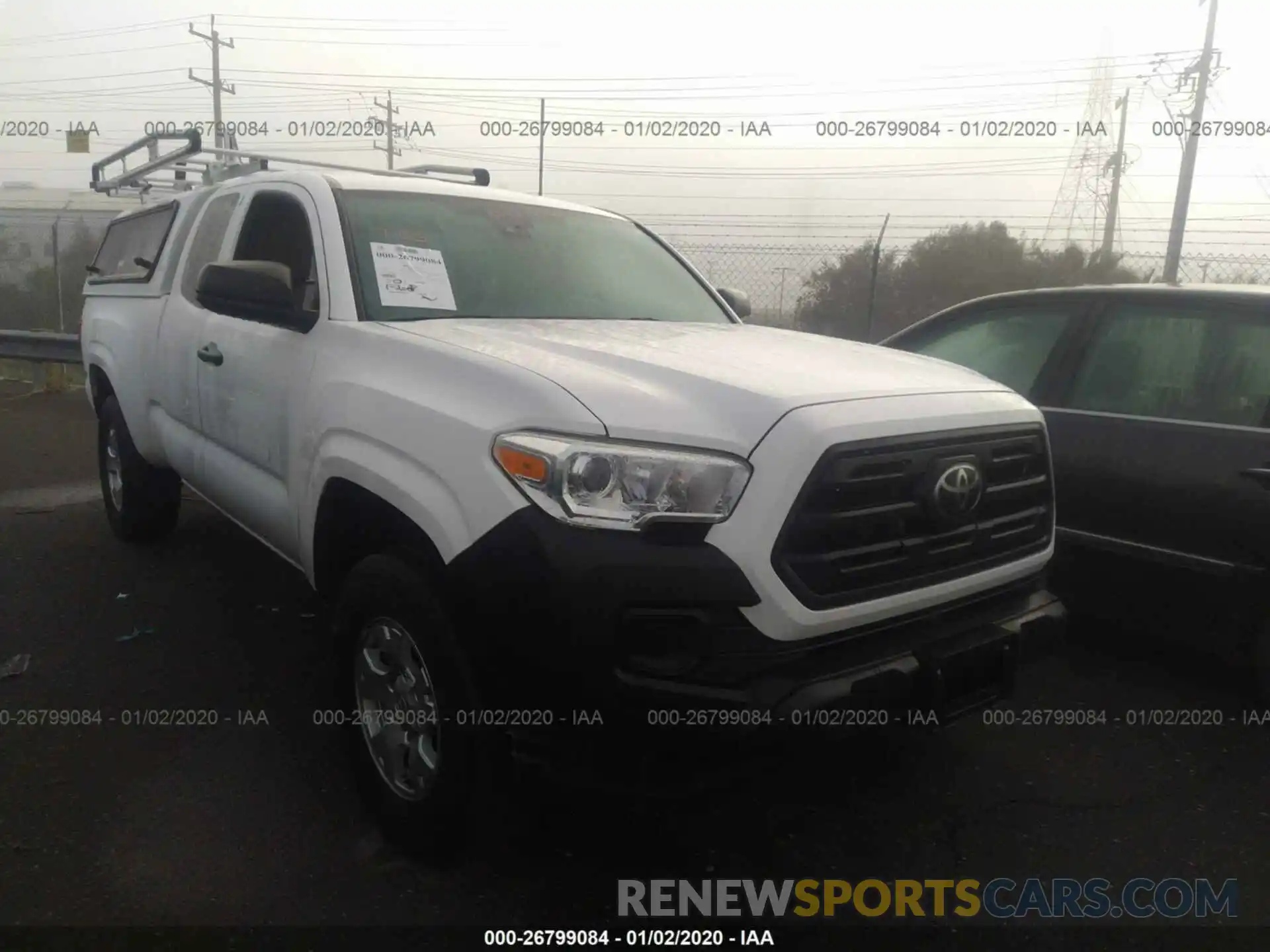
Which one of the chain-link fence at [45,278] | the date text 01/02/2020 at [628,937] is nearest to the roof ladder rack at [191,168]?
the date text 01/02/2020 at [628,937]

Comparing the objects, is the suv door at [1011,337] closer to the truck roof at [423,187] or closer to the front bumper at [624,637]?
the truck roof at [423,187]

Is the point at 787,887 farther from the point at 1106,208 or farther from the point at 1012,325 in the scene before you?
the point at 1106,208

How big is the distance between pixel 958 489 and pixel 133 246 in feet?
15.7

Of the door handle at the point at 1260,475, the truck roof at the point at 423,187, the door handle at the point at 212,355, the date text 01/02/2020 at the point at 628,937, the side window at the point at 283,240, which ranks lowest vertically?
the date text 01/02/2020 at the point at 628,937

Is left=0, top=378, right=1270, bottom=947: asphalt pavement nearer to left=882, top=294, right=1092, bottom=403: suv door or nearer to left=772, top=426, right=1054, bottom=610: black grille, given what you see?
left=772, top=426, right=1054, bottom=610: black grille

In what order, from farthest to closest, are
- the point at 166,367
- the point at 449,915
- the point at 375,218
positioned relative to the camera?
the point at 166,367
the point at 375,218
the point at 449,915

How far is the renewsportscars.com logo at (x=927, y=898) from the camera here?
2.39 m

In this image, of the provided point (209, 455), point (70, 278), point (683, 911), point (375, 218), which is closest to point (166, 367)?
point (209, 455)

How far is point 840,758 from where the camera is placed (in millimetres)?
2145

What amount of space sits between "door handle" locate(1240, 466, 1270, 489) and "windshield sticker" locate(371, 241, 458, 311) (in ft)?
9.04

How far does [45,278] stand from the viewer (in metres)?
17.1

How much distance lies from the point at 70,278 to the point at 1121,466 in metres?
17.5

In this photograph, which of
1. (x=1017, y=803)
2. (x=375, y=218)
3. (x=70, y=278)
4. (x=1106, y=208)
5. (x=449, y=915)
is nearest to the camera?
(x=449, y=915)

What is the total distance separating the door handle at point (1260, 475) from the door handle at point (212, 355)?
12.2ft
